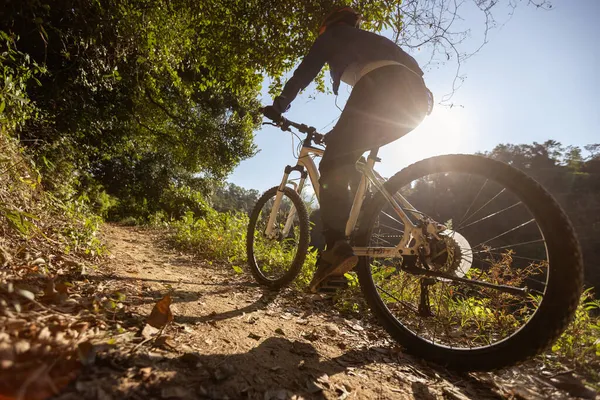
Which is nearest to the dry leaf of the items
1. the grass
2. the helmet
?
Result: the grass

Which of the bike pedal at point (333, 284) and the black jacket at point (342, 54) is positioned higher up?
the black jacket at point (342, 54)

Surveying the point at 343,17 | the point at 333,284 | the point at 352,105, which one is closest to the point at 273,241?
the point at 333,284

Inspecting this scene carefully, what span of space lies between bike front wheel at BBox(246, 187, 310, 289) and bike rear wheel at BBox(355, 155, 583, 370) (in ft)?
3.91

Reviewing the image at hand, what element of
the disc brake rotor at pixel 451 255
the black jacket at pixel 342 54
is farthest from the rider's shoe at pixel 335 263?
the black jacket at pixel 342 54

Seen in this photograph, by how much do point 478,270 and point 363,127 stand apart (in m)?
1.38

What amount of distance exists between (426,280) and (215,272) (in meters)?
2.77

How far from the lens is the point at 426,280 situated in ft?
6.18

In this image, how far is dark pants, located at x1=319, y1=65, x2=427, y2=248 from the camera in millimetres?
2072

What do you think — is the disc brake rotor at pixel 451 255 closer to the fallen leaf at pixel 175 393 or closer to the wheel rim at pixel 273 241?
the fallen leaf at pixel 175 393

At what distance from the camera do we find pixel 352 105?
2.19 m

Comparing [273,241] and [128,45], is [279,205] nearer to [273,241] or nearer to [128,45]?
[273,241]

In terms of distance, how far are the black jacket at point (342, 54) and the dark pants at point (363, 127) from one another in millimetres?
174

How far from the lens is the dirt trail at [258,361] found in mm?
1041

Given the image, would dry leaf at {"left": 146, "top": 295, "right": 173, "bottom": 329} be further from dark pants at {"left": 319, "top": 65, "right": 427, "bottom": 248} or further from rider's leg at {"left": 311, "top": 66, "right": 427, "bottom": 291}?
dark pants at {"left": 319, "top": 65, "right": 427, "bottom": 248}
